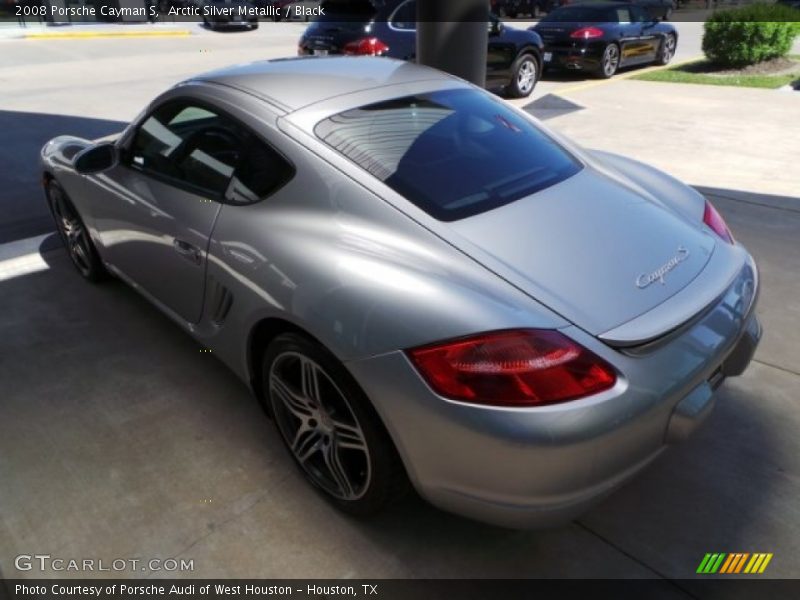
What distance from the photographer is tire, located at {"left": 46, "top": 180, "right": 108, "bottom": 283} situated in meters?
3.89

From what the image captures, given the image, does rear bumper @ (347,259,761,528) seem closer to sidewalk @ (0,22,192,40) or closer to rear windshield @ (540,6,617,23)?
rear windshield @ (540,6,617,23)

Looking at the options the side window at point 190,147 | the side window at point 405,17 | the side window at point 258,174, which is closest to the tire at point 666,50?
the side window at point 405,17

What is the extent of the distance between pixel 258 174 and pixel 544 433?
149cm

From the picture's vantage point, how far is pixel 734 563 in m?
2.17

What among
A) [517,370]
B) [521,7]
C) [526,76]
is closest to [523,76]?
[526,76]

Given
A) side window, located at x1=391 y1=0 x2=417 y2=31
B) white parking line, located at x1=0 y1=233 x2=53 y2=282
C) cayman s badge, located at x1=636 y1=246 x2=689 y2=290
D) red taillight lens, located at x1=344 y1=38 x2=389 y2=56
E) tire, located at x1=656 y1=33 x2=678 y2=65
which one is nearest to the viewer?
cayman s badge, located at x1=636 y1=246 x2=689 y2=290

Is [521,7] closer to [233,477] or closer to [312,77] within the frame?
[312,77]

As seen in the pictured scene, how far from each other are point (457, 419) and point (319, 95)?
1.51 metres

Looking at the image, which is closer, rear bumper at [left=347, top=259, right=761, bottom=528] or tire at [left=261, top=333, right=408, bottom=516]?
rear bumper at [left=347, top=259, right=761, bottom=528]

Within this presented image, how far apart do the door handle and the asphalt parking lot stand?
2.32 feet

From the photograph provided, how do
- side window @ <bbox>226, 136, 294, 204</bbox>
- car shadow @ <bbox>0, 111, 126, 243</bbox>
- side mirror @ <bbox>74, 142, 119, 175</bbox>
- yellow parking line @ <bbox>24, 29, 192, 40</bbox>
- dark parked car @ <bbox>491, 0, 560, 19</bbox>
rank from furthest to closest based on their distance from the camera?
1. dark parked car @ <bbox>491, 0, 560, 19</bbox>
2. yellow parking line @ <bbox>24, 29, 192, 40</bbox>
3. car shadow @ <bbox>0, 111, 126, 243</bbox>
4. side mirror @ <bbox>74, 142, 119, 175</bbox>
5. side window @ <bbox>226, 136, 294, 204</bbox>

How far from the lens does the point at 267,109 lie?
2551 millimetres

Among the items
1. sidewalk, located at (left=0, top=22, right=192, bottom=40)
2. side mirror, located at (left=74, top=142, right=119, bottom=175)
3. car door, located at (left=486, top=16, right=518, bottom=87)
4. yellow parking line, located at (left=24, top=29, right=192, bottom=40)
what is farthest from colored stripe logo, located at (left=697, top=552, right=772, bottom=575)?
sidewalk, located at (left=0, top=22, right=192, bottom=40)

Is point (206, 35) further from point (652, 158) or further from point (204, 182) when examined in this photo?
point (204, 182)
